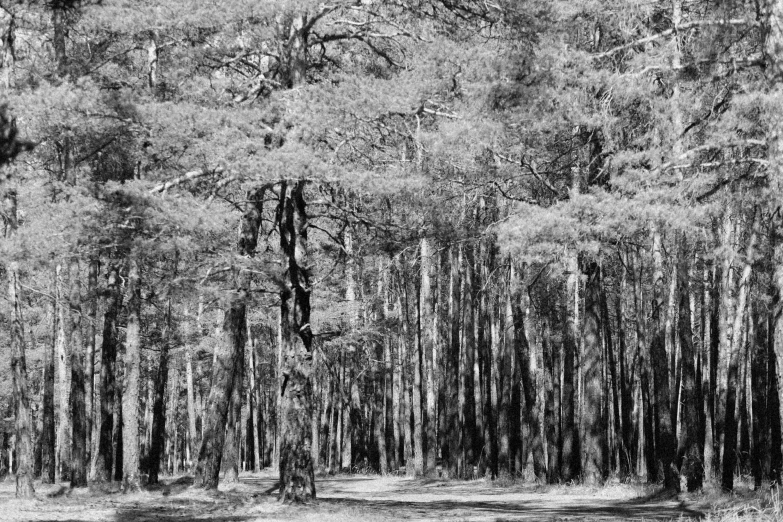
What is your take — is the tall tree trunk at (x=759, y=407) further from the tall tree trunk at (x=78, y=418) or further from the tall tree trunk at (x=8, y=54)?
the tall tree trunk at (x=8, y=54)

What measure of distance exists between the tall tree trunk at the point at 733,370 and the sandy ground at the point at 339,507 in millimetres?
1141

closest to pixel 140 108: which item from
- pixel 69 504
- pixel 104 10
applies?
pixel 104 10

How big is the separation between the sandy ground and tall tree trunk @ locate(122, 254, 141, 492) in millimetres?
450

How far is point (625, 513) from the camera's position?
547 inches

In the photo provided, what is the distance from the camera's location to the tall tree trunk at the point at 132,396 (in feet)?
52.7

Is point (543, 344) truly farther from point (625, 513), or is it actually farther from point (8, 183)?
point (8, 183)

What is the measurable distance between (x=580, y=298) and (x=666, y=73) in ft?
59.1

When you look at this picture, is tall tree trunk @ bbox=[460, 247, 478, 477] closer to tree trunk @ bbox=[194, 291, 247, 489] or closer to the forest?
the forest

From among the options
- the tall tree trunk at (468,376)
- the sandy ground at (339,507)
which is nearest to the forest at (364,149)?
the sandy ground at (339,507)

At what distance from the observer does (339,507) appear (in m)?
14.1

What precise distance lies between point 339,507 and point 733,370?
869cm

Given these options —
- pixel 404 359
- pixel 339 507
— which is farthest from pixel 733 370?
pixel 404 359

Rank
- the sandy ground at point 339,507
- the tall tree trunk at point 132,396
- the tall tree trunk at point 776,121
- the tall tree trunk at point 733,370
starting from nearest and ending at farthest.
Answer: the tall tree trunk at point 776,121 < the sandy ground at point 339,507 < the tall tree trunk at point 733,370 < the tall tree trunk at point 132,396

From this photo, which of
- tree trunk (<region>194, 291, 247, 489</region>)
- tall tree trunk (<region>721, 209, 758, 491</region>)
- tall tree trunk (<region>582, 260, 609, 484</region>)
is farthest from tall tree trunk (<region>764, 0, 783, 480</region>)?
tree trunk (<region>194, 291, 247, 489</region>)
